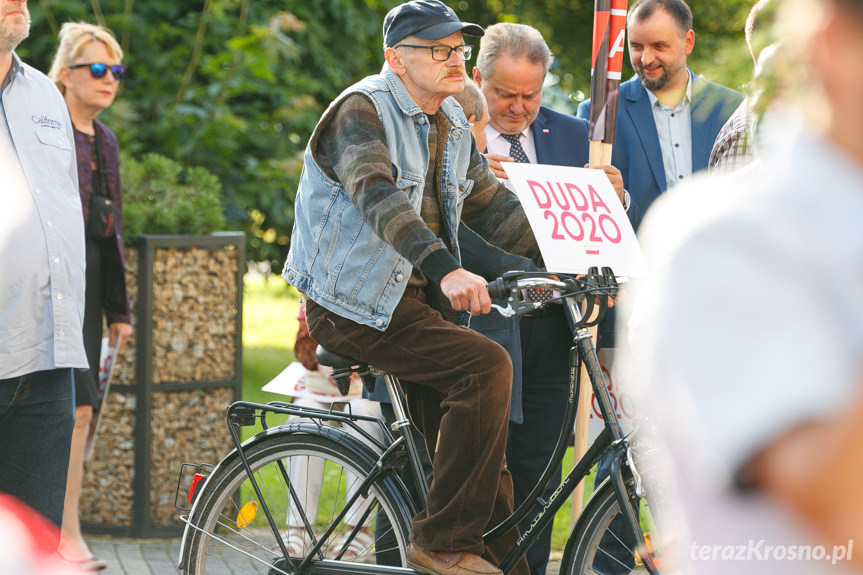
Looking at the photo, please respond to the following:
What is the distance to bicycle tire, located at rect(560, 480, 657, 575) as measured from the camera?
3.48 metres

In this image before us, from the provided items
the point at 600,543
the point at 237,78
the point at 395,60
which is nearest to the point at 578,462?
the point at 600,543

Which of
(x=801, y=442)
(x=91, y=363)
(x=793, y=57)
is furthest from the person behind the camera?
(x=91, y=363)

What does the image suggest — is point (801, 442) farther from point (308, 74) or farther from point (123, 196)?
point (308, 74)

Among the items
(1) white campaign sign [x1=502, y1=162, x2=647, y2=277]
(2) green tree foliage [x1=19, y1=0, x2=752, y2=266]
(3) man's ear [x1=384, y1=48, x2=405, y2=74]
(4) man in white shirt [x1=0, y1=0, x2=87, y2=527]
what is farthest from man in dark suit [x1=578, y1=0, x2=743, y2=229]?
(2) green tree foliage [x1=19, y1=0, x2=752, y2=266]

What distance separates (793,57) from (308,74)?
33.7 ft

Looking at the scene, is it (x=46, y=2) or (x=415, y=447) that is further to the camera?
(x=46, y=2)

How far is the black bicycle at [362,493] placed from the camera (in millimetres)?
3449

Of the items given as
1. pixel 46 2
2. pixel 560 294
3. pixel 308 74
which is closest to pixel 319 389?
pixel 560 294

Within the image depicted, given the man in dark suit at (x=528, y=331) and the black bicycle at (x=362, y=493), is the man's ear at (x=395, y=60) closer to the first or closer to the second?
the black bicycle at (x=362, y=493)

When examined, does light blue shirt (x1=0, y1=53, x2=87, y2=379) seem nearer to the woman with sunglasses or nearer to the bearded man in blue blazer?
the woman with sunglasses

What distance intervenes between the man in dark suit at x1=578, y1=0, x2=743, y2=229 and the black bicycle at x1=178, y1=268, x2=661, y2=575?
1480 millimetres

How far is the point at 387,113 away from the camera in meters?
3.60

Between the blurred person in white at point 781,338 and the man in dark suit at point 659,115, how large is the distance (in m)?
3.86

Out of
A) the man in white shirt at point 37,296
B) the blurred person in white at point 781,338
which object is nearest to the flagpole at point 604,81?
the man in white shirt at point 37,296
